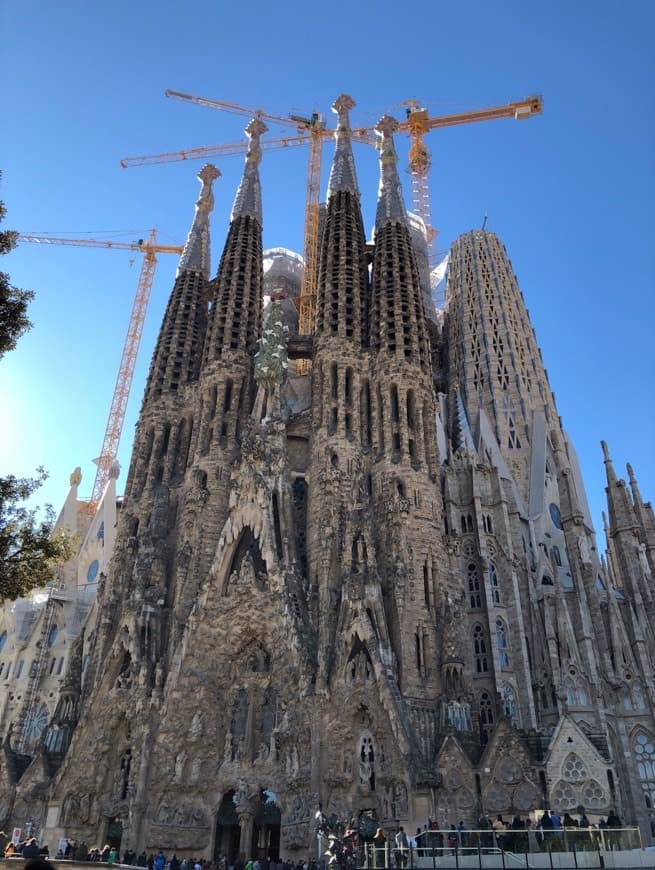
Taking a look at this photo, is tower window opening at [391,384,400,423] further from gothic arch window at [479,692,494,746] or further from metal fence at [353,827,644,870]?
metal fence at [353,827,644,870]

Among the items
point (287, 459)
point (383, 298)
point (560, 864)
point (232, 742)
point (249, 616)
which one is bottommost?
point (560, 864)

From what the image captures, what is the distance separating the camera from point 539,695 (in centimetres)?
3047

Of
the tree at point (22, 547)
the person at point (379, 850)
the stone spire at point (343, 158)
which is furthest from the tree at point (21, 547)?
the stone spire at point (343, 158)

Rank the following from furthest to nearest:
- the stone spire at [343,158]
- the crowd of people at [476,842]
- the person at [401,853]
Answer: the stone spire at [343,158]
the person at [401,853]
the crowd of people at [476,842]

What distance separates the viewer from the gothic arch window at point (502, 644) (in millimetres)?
30172

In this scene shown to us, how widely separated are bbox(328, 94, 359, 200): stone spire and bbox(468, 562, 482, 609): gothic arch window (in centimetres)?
2343

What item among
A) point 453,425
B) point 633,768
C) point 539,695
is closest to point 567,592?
point 539,695

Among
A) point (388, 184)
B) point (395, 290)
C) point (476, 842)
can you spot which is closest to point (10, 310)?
point (476, 842)

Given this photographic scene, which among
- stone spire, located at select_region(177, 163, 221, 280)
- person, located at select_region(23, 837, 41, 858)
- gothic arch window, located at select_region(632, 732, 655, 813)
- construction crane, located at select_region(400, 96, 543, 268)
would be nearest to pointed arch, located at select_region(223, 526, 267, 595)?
person, located at select_region(23, 837, 41, 858)

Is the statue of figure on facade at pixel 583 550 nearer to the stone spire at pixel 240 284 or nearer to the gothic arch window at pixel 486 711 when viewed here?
the gothic arch window at pixel 486 711

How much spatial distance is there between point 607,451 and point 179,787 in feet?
94.4

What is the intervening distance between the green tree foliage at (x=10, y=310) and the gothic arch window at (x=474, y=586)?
23.2m

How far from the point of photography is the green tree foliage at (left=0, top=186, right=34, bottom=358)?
14.5 meters

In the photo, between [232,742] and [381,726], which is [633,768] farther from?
[232,742]
